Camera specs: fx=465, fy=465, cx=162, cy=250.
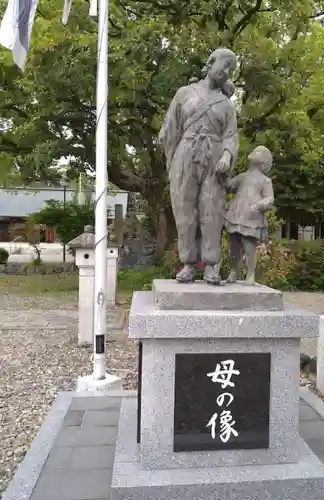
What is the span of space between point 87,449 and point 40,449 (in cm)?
32

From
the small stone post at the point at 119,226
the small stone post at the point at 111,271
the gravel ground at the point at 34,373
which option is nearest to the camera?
the gravel ground at the point at 34,373

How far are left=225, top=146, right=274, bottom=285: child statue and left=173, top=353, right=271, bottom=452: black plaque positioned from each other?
0.71 meters

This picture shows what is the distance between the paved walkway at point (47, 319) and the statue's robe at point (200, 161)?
4.56 m

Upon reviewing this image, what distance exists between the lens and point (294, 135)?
1018 cm

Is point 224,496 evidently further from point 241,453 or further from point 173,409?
point 173,409

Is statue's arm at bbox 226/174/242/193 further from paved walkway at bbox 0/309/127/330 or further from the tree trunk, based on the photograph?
the tree trunk

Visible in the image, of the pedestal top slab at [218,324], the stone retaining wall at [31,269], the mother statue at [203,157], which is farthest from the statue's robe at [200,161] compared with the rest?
the stone retaining wall at [31,269]

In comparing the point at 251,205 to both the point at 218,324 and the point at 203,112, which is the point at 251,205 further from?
Answer: the point at 218,324

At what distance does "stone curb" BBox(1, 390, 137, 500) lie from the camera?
2.75 metres

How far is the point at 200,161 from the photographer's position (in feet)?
10.3

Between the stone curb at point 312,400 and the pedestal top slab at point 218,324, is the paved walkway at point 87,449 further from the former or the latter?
the pedestal top slab at point 218,324

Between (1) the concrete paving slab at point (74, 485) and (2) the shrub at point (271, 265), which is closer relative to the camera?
(1) the concrete paving slab at point (74, 485)

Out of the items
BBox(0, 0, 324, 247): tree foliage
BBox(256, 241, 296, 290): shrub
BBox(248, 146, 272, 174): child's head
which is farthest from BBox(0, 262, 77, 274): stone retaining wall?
BBox(248, 146, 272, 174): child's head

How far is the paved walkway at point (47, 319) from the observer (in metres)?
7.60
